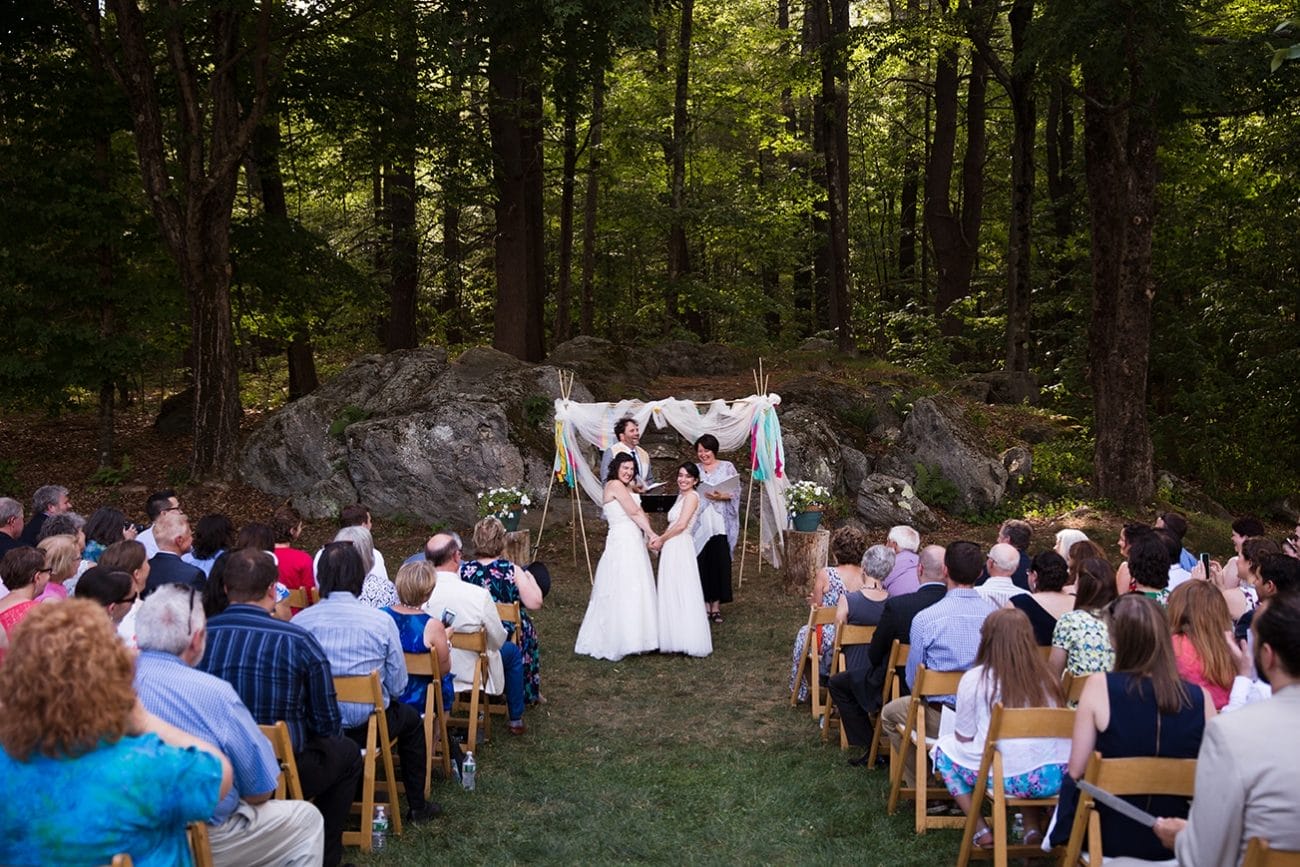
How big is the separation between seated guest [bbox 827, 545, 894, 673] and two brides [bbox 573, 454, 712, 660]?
9.18ft

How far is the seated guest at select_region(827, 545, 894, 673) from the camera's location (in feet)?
22.9

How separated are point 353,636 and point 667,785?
2.18m

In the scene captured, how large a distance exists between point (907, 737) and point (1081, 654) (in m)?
0.97

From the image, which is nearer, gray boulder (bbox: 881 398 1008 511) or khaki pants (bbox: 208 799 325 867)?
khaki pants (bbox: 208 799 325 867)

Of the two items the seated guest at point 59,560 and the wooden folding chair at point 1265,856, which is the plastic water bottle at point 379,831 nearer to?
the seated guest at point 59,560

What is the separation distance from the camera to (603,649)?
31.8ft

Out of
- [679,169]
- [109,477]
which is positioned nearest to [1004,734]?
[109,477]

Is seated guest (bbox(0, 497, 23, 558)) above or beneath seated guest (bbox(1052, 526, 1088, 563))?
above

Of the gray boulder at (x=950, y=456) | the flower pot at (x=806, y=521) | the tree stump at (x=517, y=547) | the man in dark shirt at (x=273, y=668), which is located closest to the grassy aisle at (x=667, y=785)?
the man in dark shirt at (x=273, y=668)

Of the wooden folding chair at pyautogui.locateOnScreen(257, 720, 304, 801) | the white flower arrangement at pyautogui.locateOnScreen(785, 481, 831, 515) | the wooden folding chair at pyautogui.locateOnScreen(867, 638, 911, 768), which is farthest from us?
the white flower arrangement at pyautogui.locateOnScreen(785, 481, 831, 515)

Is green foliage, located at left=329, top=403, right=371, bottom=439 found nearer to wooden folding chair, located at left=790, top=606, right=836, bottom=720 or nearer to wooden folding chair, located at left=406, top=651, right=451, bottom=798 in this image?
wooden folding chair, located at left=790, top=606, right=836, bottom=720

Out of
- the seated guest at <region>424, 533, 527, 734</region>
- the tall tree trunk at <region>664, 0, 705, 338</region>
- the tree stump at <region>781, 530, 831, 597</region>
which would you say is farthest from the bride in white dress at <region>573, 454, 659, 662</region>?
the tall tree trunk at <region>664, 0, 705, 338</region>

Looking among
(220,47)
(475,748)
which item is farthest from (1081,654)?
(220,47)

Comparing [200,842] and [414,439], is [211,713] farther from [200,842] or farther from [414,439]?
[414,439]
